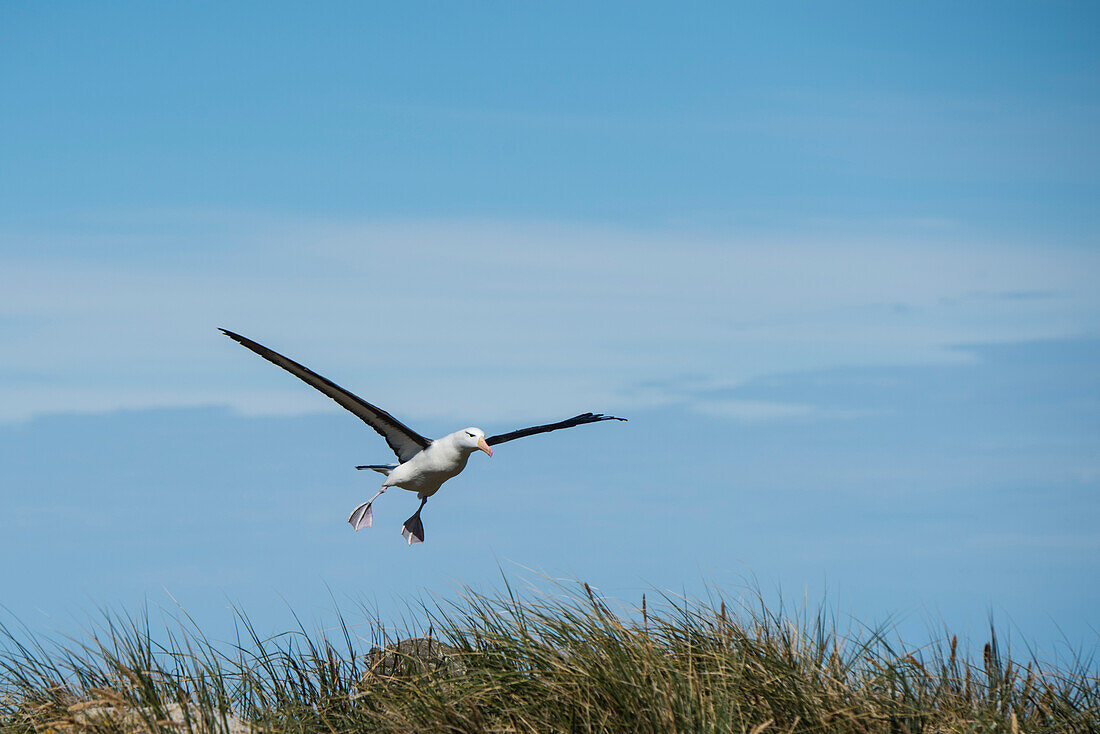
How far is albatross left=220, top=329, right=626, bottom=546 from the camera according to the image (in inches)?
437

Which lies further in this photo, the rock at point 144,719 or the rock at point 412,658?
the rock at point 412,658

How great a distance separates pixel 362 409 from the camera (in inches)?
449

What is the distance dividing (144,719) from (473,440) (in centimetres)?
440

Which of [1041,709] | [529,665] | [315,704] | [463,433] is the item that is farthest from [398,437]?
[1041,709]

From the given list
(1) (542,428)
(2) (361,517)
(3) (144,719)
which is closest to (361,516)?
(2) (361,517)

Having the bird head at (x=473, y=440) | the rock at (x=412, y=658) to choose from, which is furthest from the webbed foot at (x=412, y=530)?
the rock at (x=412, y=658)

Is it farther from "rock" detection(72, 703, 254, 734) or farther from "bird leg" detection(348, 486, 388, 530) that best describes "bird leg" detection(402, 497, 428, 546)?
"rock" detection(72, 703, 254, 734)

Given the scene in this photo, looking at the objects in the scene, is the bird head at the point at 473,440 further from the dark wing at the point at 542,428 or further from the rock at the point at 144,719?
the rock at the point at 144,719

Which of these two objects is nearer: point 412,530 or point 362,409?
point 362,409

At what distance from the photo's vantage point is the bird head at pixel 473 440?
11156 millimetres

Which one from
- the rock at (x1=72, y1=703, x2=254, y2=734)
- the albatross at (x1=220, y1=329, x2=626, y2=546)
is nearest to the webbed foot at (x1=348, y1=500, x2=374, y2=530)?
the albatross at (x1=220, y1=329, x2=626, y2=546)

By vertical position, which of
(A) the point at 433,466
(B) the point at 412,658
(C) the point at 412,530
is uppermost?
(A) the point at 433,466

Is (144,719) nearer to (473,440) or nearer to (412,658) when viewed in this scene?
Result: (412,658)

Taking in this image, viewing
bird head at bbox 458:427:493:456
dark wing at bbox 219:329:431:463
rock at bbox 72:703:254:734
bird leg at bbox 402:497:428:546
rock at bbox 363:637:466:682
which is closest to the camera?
rock at bbox 72:703:254:734
